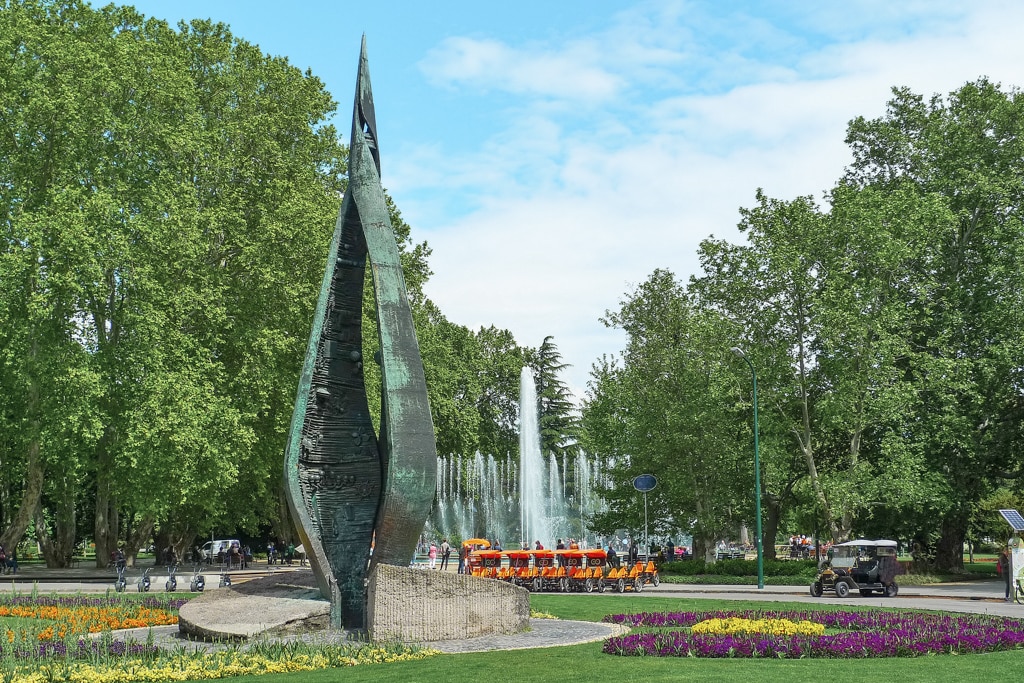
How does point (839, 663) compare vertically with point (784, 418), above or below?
below

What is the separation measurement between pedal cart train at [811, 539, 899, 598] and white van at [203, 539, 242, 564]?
34.7 m

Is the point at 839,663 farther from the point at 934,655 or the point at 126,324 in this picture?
the point at 126,324

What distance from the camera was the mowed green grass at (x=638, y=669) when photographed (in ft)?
34.6

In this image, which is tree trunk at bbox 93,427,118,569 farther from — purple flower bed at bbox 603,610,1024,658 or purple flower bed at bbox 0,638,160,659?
purple flower bed at bbox 603,610,1024,658

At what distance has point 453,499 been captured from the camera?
181ft

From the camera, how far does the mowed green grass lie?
1054 cm

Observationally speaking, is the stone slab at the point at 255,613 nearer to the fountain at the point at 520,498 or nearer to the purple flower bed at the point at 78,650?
the purple flower bed at the point at 78,650

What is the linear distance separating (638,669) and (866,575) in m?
17.3

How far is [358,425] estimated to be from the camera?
51.5 ft

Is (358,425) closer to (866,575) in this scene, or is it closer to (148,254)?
(866,575)

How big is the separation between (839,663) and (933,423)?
77.6ft

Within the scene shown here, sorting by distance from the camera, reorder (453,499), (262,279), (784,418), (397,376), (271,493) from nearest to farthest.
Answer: (397,376) → (262,279) → (784,418) → (271,493) → (453,499)

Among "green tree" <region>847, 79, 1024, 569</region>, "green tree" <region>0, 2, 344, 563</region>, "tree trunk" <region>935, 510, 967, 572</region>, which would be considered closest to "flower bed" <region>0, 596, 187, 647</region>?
"green tree" <region>0, 2, 344, 563</region>

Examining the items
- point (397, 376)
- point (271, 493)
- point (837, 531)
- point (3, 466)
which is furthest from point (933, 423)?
point (3, 466)
